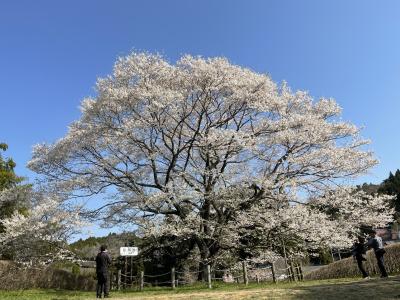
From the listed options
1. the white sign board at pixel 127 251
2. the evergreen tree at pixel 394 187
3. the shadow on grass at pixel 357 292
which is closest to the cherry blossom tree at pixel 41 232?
the white sign board at pixel 127 251

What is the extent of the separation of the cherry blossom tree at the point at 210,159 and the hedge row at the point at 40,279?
3689mm

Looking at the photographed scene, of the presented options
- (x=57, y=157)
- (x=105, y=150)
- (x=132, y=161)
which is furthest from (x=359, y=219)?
(x=57, y=157)

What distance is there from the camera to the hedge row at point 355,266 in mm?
19109

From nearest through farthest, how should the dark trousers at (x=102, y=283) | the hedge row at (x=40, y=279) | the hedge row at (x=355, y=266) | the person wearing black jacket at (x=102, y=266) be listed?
the person wearing black jacket at (x=102, y=266) < the dark trousers at (x=102, y=283) < the hedge row at (x=40, y=279) < the hedge row at (x=355, y=266)

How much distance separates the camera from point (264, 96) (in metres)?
21.6

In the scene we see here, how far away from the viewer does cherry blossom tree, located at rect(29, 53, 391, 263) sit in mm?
20109

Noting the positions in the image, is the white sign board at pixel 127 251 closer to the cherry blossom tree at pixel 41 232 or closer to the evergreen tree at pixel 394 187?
the cherry blossom tree at pixel 41 232

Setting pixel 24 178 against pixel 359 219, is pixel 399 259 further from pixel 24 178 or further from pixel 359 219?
pixel 24 178

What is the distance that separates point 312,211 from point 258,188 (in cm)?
296

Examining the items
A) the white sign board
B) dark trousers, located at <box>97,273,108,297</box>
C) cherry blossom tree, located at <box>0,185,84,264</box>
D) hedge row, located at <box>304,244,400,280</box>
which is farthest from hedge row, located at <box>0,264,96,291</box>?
hedge row, located at <box>304,244,400,280</box>

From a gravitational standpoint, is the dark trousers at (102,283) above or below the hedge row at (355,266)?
below

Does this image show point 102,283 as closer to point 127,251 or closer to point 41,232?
point 127,251

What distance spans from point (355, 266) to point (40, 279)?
17216 millimetres

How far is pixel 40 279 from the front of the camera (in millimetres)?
19297
